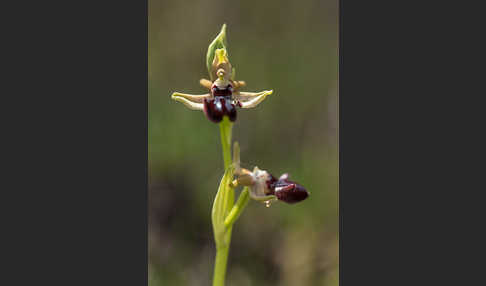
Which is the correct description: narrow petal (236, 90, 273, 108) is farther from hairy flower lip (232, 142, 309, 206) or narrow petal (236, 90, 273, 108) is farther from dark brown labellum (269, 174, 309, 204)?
dark brown labellum (269, 174, 309, 204)

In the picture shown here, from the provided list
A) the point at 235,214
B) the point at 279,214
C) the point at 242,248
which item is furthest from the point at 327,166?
the point at 235,214

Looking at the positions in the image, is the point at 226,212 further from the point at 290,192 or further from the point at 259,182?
the point at 290,192

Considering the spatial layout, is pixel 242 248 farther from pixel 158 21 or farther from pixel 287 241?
pixel 158 21

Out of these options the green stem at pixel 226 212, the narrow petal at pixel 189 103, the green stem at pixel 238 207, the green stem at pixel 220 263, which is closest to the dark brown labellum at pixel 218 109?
the narrow petal at pixel 189 103

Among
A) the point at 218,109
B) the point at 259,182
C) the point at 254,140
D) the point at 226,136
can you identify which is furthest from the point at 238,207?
the point at 254,140

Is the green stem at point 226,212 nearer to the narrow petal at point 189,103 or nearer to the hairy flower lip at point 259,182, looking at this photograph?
the hairy flower lip at point 259,182
